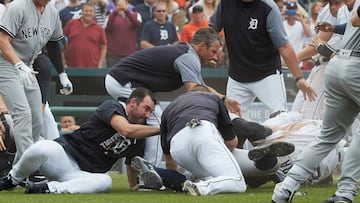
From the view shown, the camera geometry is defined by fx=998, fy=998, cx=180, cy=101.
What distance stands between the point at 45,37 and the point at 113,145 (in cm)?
177

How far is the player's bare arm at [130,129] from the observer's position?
29.7 feet

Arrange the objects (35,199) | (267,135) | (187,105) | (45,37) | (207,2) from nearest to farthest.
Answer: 1. (35,199)
2. (187,105)
3. (267,135)
4. (45,37)
5. (207,2)

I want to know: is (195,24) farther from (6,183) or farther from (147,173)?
(147,173)

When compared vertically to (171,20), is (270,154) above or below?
above

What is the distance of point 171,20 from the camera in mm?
17734

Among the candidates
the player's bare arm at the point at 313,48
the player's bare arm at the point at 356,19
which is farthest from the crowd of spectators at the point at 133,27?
the player's bare arm at the point at 356,19

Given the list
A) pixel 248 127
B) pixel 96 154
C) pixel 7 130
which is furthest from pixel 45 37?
pixel 248 127

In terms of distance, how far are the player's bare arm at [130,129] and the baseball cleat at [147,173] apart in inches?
8.9

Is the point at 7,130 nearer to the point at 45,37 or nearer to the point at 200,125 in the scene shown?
the point at 45,37

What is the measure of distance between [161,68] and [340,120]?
279 centimetres

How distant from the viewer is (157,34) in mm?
16469

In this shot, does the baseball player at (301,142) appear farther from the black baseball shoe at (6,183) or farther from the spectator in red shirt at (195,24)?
the spectator in red shirt at (195,24)

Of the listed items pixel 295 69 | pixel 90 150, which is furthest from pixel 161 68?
pixel 295 69

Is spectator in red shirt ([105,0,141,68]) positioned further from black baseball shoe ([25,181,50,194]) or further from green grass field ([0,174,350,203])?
black baseball shoe ([25,181,50,194])
